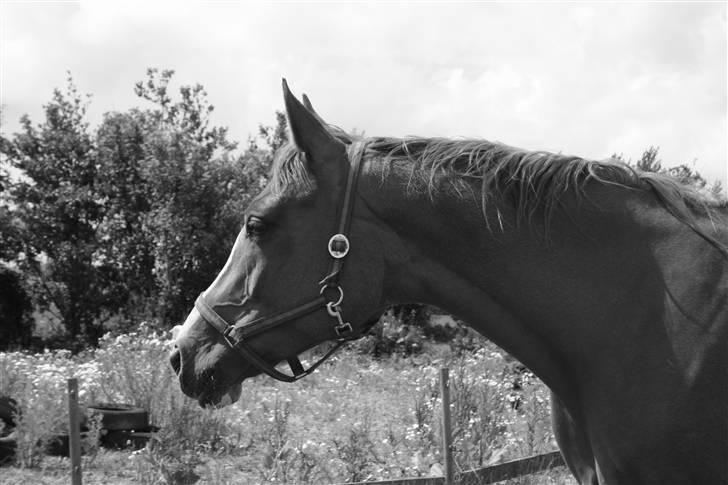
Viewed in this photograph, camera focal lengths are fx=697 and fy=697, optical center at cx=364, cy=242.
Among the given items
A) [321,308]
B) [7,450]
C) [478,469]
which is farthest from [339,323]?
[7,450]

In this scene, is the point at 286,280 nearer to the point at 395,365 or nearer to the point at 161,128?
the point at 395,365

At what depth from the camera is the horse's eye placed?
2.26m

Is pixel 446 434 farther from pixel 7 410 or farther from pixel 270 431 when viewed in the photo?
pixel 7 410

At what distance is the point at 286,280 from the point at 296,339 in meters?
0.19

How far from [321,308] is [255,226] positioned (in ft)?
1.13

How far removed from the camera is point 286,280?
7.34ft

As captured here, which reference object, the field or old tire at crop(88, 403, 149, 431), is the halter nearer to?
the field

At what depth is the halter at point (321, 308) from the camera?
221 centimetres

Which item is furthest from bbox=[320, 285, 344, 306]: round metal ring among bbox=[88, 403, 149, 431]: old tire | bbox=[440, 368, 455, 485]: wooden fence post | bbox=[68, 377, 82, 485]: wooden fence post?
bbox=[88, 403, 149, 431]: old tire

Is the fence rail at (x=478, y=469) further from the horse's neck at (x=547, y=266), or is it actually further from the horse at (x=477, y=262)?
the horse's neck at (x=547, y=266)

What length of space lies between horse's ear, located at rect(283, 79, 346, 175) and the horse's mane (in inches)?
1.9

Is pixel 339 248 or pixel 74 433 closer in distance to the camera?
pixel 339 248

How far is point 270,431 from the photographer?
6059mm

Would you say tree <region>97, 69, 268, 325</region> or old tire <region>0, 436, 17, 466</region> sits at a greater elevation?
tree <region>97, 69, 268, 325</region>
